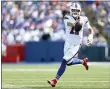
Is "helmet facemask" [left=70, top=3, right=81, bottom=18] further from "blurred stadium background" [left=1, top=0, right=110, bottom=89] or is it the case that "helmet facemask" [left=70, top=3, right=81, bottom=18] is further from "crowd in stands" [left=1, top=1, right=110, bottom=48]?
"crowd in stands" [left=1, top=1, right=110, bottom=48]

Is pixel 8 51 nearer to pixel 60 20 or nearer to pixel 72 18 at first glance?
pixel 60 20

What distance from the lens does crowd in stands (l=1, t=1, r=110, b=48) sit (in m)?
19.8

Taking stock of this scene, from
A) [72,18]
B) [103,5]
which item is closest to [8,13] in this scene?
[103,5]

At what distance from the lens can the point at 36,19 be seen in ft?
67.9

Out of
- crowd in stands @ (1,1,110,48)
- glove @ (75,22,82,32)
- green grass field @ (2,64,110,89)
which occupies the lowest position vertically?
green grass field @ (2,64,110,89)

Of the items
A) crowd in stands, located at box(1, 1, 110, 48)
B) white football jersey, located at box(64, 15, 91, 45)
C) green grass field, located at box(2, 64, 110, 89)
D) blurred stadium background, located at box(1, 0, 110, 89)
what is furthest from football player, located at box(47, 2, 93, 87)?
crowd in stands, located at box(1, 1, 110, 48)

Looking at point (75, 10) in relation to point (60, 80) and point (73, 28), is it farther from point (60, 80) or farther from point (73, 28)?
point (60, 80)

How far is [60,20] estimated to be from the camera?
20.6 m

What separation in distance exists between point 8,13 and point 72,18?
12.0m

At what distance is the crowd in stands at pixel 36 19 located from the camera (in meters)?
19.8

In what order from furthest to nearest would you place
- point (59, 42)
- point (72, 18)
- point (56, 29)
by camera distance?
point (56, 29) < point (59, 42) < point (72, 18)

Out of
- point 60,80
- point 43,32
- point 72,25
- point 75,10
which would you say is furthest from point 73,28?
point 43,32

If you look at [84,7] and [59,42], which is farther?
[84,7]

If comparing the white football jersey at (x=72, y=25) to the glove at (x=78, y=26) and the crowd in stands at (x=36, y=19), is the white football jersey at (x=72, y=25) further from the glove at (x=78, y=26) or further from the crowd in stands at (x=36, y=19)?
the crowd in stands at (x=36, y=19)
